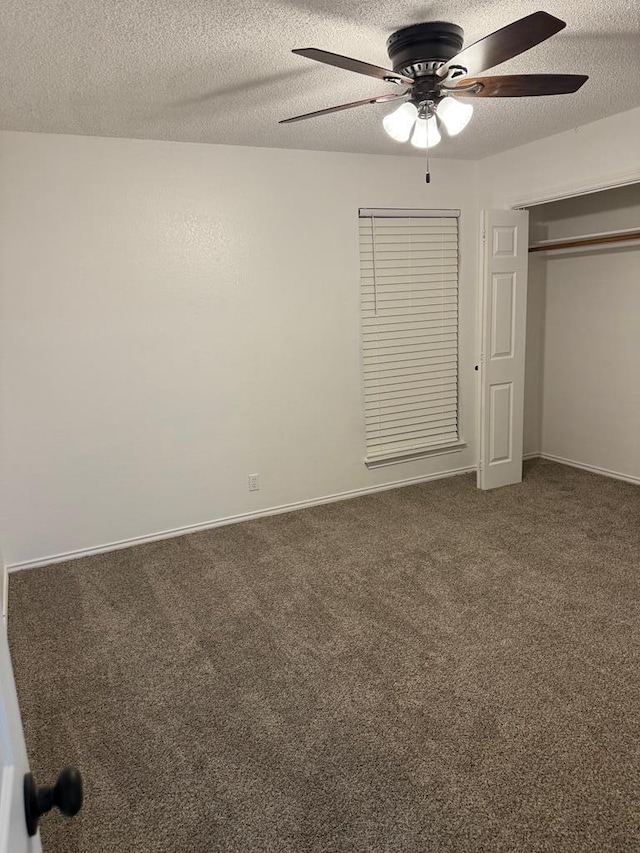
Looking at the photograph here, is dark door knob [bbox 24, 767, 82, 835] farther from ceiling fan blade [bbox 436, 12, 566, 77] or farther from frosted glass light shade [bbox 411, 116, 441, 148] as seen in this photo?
frosted glass light shade [bbox 411, 116, 441, 148]

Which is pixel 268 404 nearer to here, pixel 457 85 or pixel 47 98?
pixel 47 98

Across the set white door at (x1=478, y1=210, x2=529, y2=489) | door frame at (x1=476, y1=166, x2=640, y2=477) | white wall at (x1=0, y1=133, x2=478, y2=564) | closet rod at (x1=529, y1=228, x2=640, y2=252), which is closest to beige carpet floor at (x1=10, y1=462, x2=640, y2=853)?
white wall at (x1=0, y1=133, x2=478, y2=564)

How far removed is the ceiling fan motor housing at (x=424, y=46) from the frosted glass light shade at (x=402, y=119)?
0.42ft

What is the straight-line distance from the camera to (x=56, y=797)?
79 centimetres

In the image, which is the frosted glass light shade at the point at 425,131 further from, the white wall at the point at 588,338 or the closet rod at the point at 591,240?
the white wall at the point at 588,338

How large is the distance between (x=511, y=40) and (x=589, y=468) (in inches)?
156

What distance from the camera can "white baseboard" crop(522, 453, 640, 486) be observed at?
15.2ft

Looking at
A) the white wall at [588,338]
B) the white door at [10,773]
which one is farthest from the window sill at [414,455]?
the white door at [10,773]

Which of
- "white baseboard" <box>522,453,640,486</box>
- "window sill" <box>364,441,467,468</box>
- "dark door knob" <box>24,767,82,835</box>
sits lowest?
"white baseboard" <box>522,453,640,486</box>

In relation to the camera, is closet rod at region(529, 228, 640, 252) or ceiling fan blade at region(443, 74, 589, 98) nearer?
ceiling fan blade at region(443, 74, 589, 98)

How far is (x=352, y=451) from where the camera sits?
4516 mm

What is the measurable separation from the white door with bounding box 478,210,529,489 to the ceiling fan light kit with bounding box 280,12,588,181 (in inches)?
77.1

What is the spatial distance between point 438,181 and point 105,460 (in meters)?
3.28

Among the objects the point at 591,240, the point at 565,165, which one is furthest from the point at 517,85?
the point at 591,240
